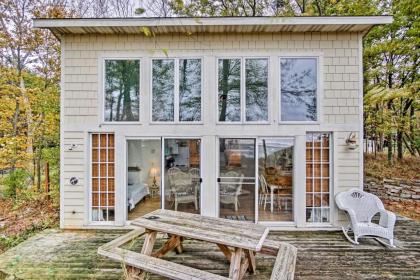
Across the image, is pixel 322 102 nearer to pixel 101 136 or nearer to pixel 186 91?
pixel 186 91

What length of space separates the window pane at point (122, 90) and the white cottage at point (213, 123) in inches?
0.9

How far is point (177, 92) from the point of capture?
17.7ft

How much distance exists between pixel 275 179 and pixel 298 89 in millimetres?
2088

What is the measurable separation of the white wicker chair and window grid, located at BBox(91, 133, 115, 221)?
16.2 ft

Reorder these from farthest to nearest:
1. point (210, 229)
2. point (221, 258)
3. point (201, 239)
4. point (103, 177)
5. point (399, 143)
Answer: point (399, 143) < point (103, 177) < point (221, 258) < point (210, 229) < point (201, 239)

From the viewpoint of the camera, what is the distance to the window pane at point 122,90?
5.41m

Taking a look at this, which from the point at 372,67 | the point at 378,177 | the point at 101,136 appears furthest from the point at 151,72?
the point at 372,67

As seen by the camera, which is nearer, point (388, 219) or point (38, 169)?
point (388, 219)

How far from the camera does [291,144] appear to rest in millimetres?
5340

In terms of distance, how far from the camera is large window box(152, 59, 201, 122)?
539 centimetres

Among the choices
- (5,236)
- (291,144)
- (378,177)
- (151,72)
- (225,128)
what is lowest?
(5,236)

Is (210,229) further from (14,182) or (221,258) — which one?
(14,182)

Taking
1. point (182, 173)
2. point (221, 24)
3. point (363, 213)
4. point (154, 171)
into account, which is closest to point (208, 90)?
point (221, 24)

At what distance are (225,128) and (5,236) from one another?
5.34m
